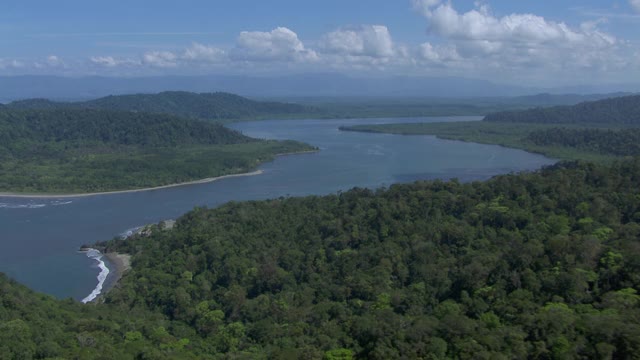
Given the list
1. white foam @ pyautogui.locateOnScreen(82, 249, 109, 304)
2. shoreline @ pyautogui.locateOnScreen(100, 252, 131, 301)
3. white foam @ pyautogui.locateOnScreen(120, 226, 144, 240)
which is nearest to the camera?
white foam @ pyautogui.locateOnScreen(82, 249, 109, 304)

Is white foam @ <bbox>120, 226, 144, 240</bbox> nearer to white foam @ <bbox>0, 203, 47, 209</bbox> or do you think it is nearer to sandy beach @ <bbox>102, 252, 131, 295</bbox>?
sandy beach @ <bbox>102, 252, 131, 295</bbox>

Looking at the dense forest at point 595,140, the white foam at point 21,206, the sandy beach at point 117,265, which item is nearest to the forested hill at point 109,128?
the white foam at point 21,206

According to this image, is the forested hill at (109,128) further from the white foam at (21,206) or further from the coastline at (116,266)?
the coastline at (116,266)

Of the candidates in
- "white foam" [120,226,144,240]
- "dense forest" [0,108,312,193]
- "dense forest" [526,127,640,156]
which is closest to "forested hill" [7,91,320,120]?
"dense forest" [0,108,312,193]

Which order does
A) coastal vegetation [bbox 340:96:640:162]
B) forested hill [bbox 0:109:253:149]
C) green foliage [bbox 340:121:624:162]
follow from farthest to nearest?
1. forested hill [bbox 0:109:253:149]
2. coastal vegetation [bbox 340:96:640:162]
3. green foliage [bbox 340:121:624:162]

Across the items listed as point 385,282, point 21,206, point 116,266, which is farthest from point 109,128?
point 385,282

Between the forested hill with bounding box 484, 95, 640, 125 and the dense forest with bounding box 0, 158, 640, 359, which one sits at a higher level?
the forested hill with bounding box 484, 95, 640, 125

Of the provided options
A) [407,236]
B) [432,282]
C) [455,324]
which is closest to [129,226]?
[407,236]
